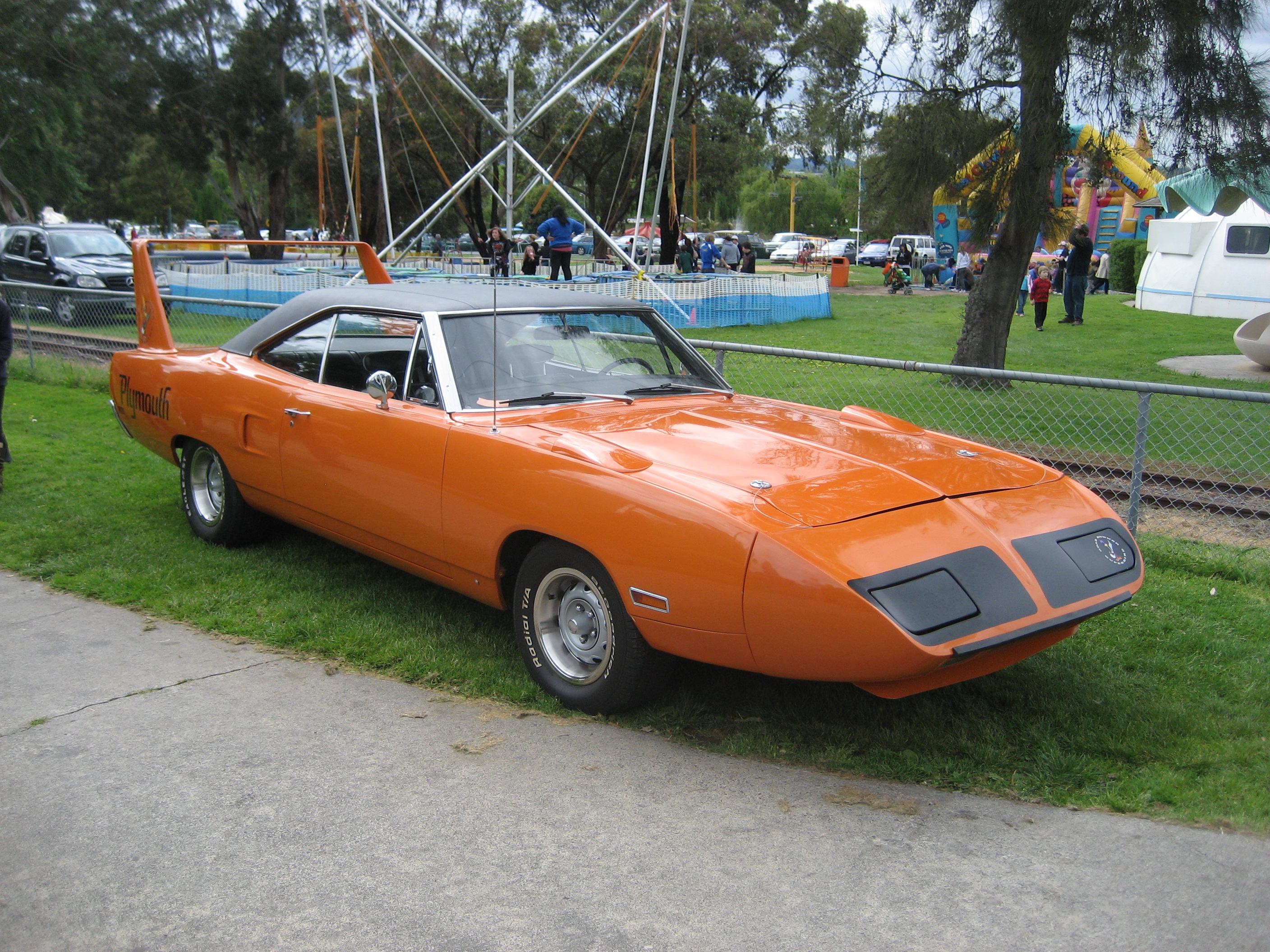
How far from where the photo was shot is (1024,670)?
4.31m

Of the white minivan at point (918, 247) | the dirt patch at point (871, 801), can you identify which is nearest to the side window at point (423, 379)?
the dirt patch at point (871, 801)

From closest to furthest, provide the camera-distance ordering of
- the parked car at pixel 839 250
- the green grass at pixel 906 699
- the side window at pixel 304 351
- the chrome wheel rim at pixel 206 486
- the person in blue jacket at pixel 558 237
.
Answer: the green grass at pixel 906 699, the side window at pixel 304 351, the chrome wheel rim at pixel 206 486, the person in blue jacket at pixel 558 237, the parked car at pixel 839 250

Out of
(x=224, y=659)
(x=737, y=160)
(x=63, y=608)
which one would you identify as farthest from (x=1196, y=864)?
(x=737, y=160)

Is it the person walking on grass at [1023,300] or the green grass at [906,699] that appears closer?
the green grass at [906,699]

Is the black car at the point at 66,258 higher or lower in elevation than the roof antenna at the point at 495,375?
lower

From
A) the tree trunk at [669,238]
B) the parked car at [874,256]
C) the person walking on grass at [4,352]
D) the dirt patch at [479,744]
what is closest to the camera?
the dirt patch at [479,744]

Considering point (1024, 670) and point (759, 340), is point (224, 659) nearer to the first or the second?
point (1024, 670)

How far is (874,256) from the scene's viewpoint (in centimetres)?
5022

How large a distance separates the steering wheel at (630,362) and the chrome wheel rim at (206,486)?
2452 mm

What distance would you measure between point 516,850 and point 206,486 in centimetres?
386

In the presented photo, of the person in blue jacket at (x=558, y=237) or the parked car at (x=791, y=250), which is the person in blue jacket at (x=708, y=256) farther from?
the parked car at (x=791, y=250)

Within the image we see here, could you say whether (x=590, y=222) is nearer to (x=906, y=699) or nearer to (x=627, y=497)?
(x=906, y=699)

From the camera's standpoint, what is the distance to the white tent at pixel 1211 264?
67.0ft

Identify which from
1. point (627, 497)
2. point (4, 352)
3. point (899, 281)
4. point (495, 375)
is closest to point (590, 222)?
point (4, 352)
